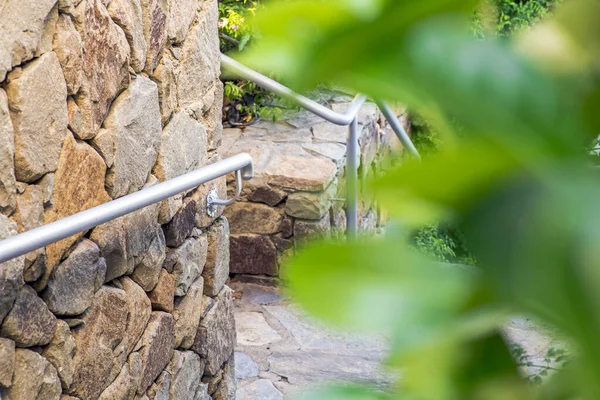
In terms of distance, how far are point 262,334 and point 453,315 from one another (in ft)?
10.8

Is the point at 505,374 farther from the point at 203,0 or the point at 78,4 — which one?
the point at 203,0

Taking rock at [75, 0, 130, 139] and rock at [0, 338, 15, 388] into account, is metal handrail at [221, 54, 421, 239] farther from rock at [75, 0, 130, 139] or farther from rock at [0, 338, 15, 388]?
rock at [0, 338, 15, 388]

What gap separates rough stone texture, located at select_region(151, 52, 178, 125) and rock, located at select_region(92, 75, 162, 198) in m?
0.05

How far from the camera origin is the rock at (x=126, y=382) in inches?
72.2

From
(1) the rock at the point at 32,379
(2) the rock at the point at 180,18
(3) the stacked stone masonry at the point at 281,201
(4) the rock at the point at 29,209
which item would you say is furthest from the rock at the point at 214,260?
(3) the stacked stone masonry at the point at 281,201

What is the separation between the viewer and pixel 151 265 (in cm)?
201

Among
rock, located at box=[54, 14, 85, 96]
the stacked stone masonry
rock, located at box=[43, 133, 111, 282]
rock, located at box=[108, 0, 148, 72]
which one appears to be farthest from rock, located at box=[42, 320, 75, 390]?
the stacked stone masonry

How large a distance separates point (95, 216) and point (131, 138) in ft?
1.43

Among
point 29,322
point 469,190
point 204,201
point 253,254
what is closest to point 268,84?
point 204,201

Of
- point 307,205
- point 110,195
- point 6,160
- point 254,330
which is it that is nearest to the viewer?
point 6,160

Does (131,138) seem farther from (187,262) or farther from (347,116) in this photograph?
(347,116)

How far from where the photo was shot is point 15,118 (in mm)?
1370

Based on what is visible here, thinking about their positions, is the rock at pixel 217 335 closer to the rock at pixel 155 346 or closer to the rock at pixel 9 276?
the rock at pixel 155 346

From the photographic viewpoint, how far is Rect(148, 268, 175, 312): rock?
6.82 feet
